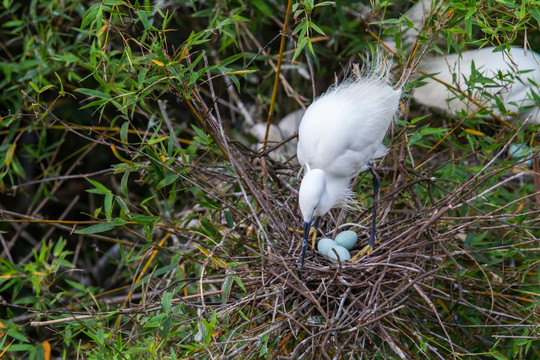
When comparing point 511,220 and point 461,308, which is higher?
point 511,220

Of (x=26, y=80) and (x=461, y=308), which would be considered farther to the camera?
(x=26, y=80)

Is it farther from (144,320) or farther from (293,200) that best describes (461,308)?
(144,320)

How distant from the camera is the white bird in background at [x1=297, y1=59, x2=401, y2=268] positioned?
1.53m

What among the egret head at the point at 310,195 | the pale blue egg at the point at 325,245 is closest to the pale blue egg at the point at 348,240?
the pale blue egg at the point at 325,245

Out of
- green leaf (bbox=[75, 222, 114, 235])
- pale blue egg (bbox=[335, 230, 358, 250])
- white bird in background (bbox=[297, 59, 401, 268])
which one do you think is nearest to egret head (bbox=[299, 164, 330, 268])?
white bird in background (bbox=[297, 59, 401, 268])

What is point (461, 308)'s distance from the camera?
1555 mm

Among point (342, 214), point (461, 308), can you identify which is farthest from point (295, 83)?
point (461, 308)

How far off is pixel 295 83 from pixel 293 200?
935 mm

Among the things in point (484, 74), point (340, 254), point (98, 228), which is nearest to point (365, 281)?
point (340, 254)

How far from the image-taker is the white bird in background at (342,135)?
1.53m

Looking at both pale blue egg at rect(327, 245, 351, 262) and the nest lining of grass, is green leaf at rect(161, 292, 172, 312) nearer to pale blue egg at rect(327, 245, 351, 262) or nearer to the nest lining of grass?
the nest lining of grass

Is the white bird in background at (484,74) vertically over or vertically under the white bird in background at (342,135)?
under

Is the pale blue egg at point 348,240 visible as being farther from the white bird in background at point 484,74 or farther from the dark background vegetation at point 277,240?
the white bird in background at point 484,74

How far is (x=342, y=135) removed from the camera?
1.53 metres
